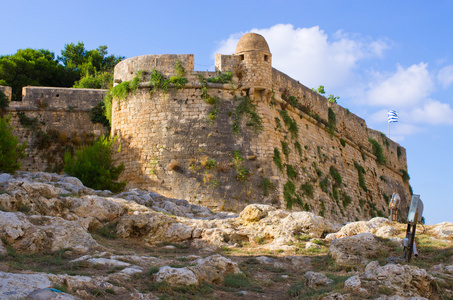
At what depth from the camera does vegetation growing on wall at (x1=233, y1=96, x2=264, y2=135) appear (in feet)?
51.6

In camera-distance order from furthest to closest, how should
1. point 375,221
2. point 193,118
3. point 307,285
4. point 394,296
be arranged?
1. point 193,118
2. point 375,221
3. point 307,285
4. point 394,296

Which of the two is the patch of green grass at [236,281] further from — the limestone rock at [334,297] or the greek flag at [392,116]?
the greek flag at [392,116]

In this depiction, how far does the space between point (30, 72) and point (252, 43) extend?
13.1m

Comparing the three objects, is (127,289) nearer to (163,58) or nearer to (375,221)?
(375,221)

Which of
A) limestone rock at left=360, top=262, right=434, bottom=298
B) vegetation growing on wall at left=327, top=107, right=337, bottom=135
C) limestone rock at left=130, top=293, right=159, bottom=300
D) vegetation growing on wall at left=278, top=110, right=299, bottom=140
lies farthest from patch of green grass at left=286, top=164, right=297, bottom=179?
limestone rock at left=130, top=293, right=159, bottom=300

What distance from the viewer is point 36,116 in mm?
17625

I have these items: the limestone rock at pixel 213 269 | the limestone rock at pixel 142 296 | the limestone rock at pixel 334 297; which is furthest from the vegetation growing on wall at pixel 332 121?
the limestone rock at pixel 142 296

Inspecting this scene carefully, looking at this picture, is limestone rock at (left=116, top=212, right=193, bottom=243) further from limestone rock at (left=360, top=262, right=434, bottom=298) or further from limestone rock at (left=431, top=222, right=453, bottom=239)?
limestone rock at (left=360, top=262, right=434, bottom=298)

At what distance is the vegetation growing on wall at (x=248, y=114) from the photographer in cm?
1574

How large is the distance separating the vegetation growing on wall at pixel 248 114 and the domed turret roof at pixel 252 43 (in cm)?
146

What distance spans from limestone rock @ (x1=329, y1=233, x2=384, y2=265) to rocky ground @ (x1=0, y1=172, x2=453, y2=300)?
0.01 meters

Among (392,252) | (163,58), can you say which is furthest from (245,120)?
(392,252)

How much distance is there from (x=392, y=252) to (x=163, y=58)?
9924 mm

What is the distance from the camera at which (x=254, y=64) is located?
16.1 meters
